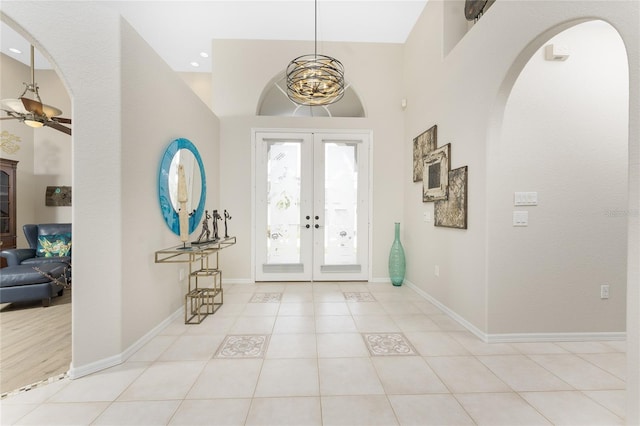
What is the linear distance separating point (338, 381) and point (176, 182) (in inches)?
99.2

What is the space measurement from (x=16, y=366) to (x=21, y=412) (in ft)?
2.56

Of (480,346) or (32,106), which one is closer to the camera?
(480,346)

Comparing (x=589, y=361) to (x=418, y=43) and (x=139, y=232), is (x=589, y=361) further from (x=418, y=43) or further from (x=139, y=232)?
(x=418, y=43)

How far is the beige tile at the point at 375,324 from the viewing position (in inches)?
106

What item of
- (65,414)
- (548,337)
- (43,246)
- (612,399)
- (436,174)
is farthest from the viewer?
(43,246)

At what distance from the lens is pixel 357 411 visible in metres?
1.59

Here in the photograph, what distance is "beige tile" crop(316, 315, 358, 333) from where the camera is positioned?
269 cm

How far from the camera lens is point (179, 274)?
123 inches

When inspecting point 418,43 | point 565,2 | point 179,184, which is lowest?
point 179,184

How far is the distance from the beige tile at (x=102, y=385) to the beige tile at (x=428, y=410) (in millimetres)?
1803

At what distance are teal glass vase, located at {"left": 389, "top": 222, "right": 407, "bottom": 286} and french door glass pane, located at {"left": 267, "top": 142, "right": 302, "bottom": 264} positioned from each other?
5.08 ft

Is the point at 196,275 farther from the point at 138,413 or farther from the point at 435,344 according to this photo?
the point at 435,344

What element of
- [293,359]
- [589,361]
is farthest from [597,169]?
[293,359]

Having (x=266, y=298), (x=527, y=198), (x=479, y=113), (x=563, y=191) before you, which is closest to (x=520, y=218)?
(x=527, y=198)
